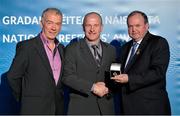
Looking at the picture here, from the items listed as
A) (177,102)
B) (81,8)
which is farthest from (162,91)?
(81,8)

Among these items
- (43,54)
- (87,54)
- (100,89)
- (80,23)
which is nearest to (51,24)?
(43,54)

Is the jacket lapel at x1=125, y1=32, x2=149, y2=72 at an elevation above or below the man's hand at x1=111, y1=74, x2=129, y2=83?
above

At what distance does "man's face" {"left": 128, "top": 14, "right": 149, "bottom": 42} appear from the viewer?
3482 mm

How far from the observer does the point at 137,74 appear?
3.40 m

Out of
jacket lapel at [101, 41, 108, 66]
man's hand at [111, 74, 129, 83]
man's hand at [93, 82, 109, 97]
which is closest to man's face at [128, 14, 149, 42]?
jacket lapel at [101, 41, 108, 66]

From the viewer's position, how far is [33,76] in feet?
11.1

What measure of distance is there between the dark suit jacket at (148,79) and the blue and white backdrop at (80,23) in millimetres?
1098

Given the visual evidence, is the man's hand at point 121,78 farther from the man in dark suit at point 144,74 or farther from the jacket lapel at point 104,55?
the jacket lapel at point 104,55

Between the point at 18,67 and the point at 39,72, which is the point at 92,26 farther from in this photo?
the point at 18,67

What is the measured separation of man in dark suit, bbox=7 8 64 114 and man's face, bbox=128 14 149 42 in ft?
Answer: 2.25

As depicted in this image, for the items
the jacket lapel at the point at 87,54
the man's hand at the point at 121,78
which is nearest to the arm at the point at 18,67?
the jacket lapel at the point at 87,54

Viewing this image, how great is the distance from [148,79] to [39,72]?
1000mm

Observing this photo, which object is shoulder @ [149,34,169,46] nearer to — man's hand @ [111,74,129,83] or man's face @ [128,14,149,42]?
man's face @ [128,14,149,42]

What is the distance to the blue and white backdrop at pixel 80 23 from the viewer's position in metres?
4.55
